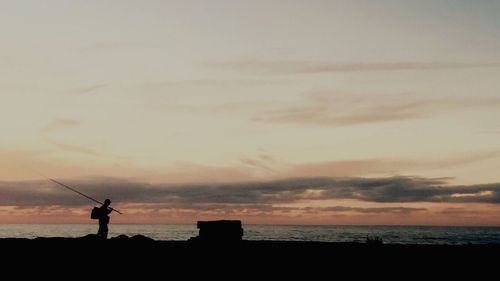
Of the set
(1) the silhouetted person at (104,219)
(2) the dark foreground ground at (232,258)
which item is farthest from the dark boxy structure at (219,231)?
(1) the silhouetted person at (104,219)

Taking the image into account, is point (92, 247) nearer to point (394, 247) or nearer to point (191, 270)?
point (191, 270)

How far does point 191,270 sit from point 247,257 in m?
2.62

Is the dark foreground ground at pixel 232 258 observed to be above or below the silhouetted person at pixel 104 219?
below

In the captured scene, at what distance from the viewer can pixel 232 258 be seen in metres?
16.2

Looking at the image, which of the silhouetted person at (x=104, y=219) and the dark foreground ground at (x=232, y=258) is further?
the silhouetted person at (x=104, y=219)

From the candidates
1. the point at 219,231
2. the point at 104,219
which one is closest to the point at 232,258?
the point at 219,231

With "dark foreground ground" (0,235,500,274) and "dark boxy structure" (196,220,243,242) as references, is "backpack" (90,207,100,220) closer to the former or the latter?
"dark foreground ground" (0,235,500,274)

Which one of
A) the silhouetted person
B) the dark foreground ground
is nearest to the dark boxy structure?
the dark foreground ground

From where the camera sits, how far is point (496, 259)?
666 inches

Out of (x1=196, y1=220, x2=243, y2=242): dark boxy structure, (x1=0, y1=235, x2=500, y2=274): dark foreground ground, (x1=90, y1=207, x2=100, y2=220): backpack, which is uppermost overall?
(x1=90, y1=207, x2=100, y2=220): backpack

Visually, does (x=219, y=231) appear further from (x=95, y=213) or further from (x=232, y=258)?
(x=95, y=213)

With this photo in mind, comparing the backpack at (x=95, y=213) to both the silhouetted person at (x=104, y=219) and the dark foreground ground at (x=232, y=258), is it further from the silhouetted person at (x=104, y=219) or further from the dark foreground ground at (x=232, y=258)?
the dark foreground ground at (x=232, y=258)

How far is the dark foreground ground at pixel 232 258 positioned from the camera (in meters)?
14.3

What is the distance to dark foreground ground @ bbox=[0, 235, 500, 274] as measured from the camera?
1434cm
